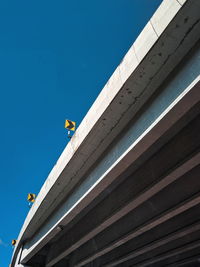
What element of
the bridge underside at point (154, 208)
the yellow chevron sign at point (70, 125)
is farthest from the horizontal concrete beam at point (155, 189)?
the yellow chevron sign at point (70, 125)

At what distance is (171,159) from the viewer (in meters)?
5.95

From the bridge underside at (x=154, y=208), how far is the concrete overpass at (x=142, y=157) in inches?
1.2

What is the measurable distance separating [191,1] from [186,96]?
1749 millimetres

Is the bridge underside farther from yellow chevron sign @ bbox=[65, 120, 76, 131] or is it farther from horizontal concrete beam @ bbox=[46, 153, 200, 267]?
yellow chevron sign @ bbox=[65, 120, 76, 131]

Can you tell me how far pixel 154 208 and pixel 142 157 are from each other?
247 cm

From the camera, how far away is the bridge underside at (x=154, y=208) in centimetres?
554

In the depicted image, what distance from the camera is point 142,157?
6.68 meters

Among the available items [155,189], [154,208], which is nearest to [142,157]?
[155,189]

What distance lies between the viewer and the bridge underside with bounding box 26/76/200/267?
18.2 ft

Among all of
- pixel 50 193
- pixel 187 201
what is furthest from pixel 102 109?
pixel 50 193

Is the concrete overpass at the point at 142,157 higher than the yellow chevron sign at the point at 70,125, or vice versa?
the yellow chevron sign at the point at 70,125

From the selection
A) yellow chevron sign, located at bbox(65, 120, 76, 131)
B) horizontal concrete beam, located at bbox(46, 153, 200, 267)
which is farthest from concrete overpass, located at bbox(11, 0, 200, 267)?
yellow chevron sign, located at bbox(65, 120, 76, 131)

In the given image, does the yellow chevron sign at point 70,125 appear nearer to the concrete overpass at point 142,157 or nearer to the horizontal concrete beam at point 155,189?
the concrete overpass at point 142,157

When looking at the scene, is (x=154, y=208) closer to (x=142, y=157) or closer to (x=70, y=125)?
(x=142, y=157)
